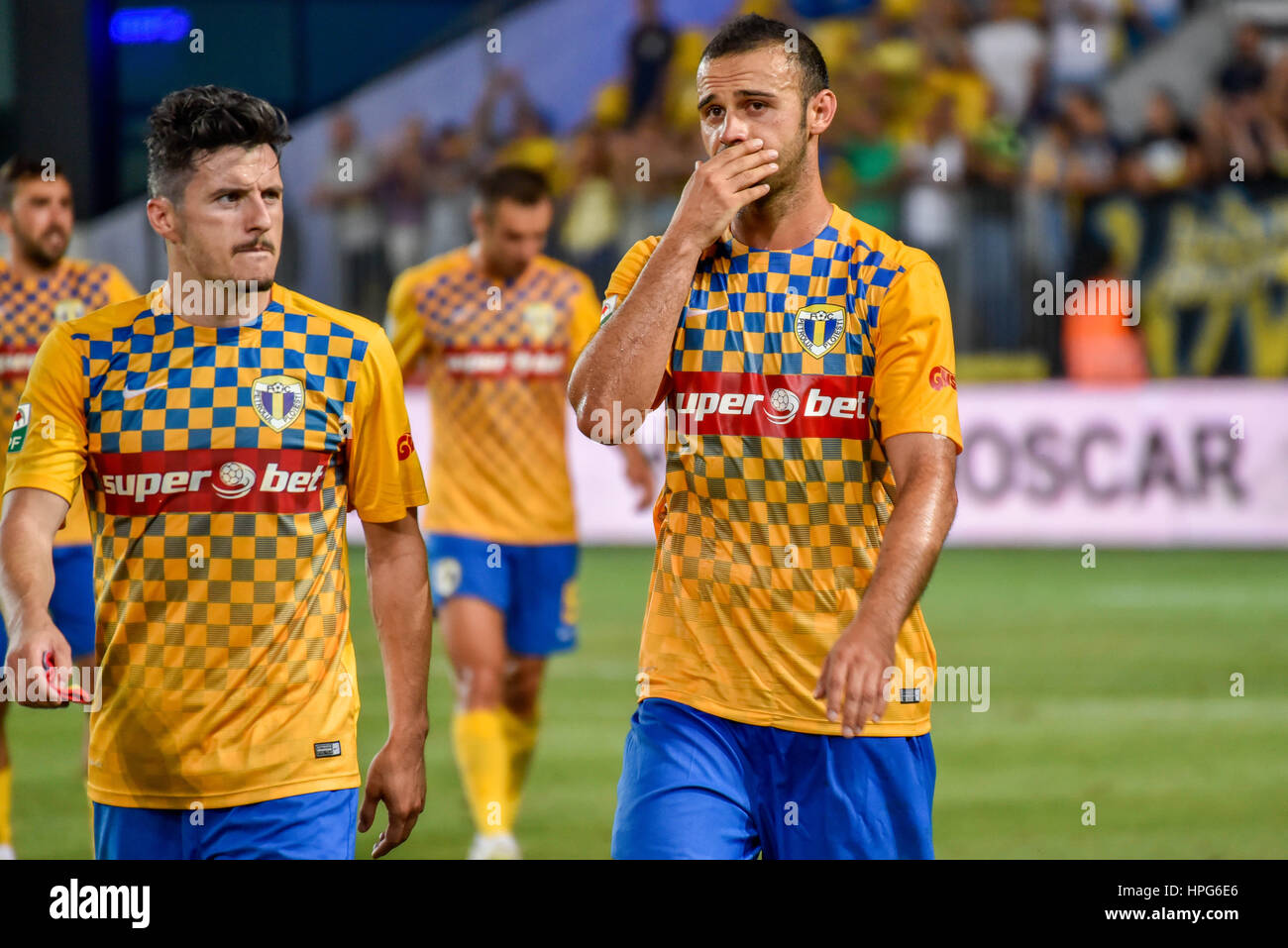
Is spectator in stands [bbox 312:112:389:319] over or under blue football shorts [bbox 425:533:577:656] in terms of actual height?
over

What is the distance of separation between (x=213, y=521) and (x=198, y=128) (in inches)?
31.7

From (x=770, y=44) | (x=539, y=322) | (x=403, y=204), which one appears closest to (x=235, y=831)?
(x=770, y=44)

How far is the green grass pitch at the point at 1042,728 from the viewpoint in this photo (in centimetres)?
636

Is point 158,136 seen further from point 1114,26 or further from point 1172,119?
point 1114,26

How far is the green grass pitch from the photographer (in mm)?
6355

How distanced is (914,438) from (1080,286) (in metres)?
12.2

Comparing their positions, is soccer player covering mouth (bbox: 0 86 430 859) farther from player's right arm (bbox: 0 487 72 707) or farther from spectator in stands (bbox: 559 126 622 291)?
spectator in stands (bbox: 559 126 622 291)

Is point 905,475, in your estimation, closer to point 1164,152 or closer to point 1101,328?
point 1101,328

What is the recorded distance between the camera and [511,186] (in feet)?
22.2

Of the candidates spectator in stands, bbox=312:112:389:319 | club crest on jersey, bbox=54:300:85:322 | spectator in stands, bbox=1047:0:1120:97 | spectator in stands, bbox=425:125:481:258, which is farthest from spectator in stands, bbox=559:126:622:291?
club crest on jersey, bbox=54:300:85:322

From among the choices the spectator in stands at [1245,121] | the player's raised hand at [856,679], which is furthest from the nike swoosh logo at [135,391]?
the spectator in stands at [1245,121]

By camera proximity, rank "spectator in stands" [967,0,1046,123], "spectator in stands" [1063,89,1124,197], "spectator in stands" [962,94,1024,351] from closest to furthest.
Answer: "spectator in stands" [962,94,1024,351] < "spectator in stands" [1063,89,1124,197] < "spectator in stands" [967,0,1046,123]

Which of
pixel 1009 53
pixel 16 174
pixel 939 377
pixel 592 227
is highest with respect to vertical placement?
pixel 1009 53

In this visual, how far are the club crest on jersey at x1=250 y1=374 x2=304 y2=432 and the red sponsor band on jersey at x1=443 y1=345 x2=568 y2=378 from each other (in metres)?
3.45
